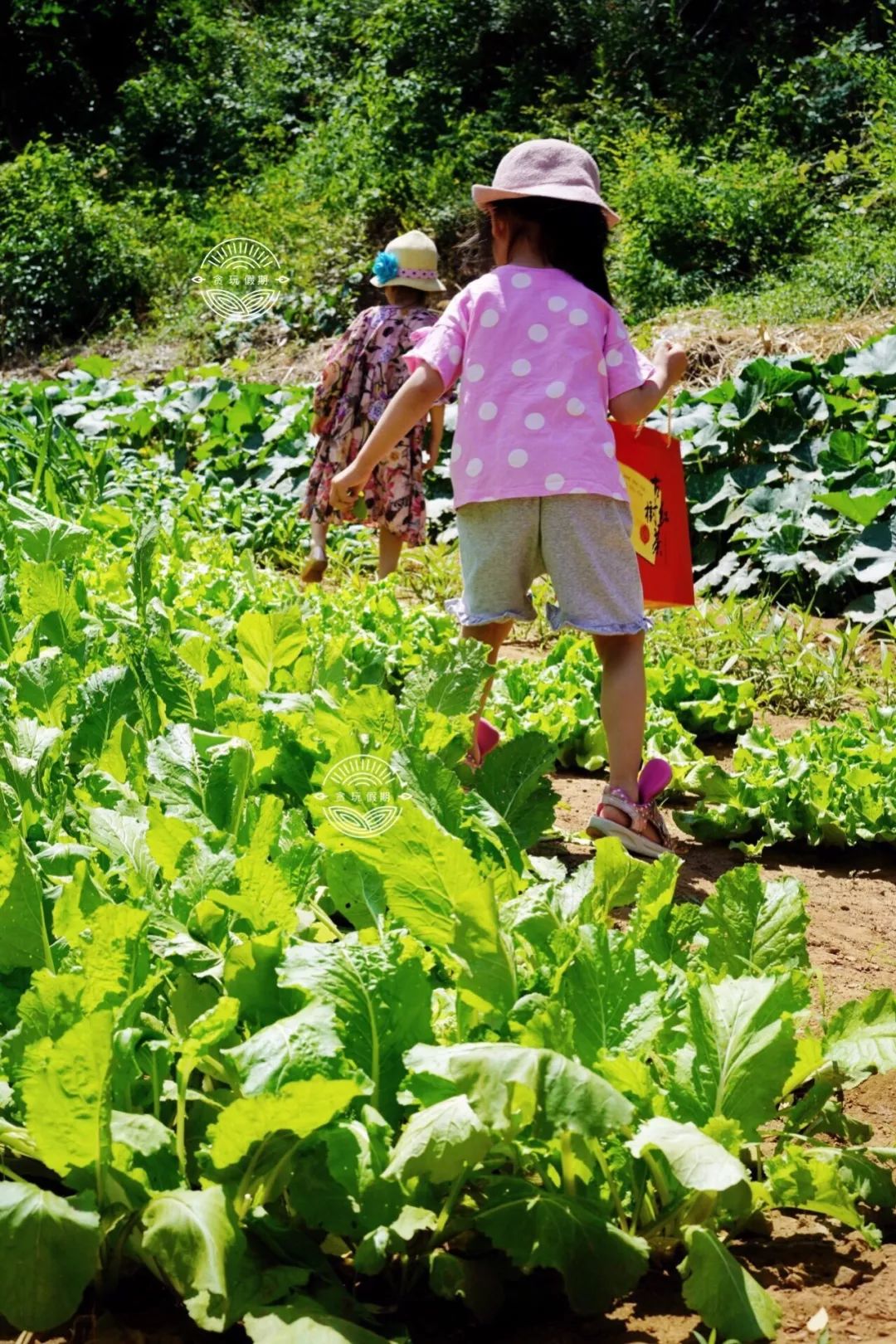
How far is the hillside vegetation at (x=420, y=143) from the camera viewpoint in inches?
538

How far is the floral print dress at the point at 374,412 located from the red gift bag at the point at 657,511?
308cm

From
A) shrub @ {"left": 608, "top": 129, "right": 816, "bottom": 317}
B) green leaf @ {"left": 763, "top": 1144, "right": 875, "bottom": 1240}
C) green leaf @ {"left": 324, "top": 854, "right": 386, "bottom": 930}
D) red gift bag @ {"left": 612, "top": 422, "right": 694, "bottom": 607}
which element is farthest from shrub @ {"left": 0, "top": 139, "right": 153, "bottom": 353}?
green leaf @ {"left": 763, "top": 1144, "right": 875, "bottom": 1240}

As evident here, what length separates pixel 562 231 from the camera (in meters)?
3.49

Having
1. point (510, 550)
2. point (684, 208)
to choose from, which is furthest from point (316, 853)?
point (684, 208)

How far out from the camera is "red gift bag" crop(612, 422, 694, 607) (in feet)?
11.7

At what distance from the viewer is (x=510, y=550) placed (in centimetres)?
344

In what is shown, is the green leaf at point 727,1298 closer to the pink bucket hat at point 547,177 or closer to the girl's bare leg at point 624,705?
the girl's bare leg at point 624,705

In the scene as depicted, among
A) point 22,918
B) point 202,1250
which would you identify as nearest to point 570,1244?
point 202,1250

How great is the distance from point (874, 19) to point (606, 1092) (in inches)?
713

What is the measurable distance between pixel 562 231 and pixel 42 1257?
8.80 ft

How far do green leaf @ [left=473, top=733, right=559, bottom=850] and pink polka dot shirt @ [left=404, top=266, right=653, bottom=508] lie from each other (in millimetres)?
974

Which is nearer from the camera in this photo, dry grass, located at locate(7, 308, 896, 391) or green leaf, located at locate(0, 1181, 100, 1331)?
green leaf, located at locate(0, 1181, 100, 1331)

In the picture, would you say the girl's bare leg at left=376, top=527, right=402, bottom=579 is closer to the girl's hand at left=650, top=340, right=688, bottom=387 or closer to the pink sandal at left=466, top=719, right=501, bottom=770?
the girl's hand at left=650, top=340, right=688, bottom=387

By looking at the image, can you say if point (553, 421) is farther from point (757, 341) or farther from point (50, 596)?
point (757, 341)
